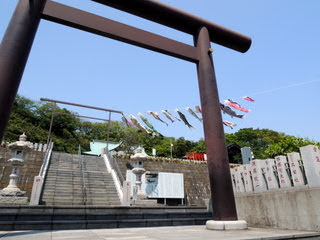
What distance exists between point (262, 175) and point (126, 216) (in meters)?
4.01

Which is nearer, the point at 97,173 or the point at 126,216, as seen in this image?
the point at 126,216

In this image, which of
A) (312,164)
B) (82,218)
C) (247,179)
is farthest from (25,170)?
(312,164)

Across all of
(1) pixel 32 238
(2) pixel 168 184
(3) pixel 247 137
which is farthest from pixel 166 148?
(1) pixel 32 238

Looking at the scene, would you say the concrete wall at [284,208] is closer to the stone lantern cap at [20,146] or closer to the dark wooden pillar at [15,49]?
the dark wooden pillar at [15,49]

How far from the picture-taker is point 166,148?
40688mm

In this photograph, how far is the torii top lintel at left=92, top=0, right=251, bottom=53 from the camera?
5.82m

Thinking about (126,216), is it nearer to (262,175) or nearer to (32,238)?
(32,238)

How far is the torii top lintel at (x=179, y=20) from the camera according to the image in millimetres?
5820

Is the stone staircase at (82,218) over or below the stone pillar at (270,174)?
below

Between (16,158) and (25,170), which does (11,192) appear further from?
(25,170)

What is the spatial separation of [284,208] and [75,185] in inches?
337

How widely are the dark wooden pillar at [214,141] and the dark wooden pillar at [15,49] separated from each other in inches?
163

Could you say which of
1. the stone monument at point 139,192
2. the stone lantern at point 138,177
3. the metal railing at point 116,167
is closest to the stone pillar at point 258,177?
the stone monument at point 139,192

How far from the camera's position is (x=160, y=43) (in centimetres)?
582
